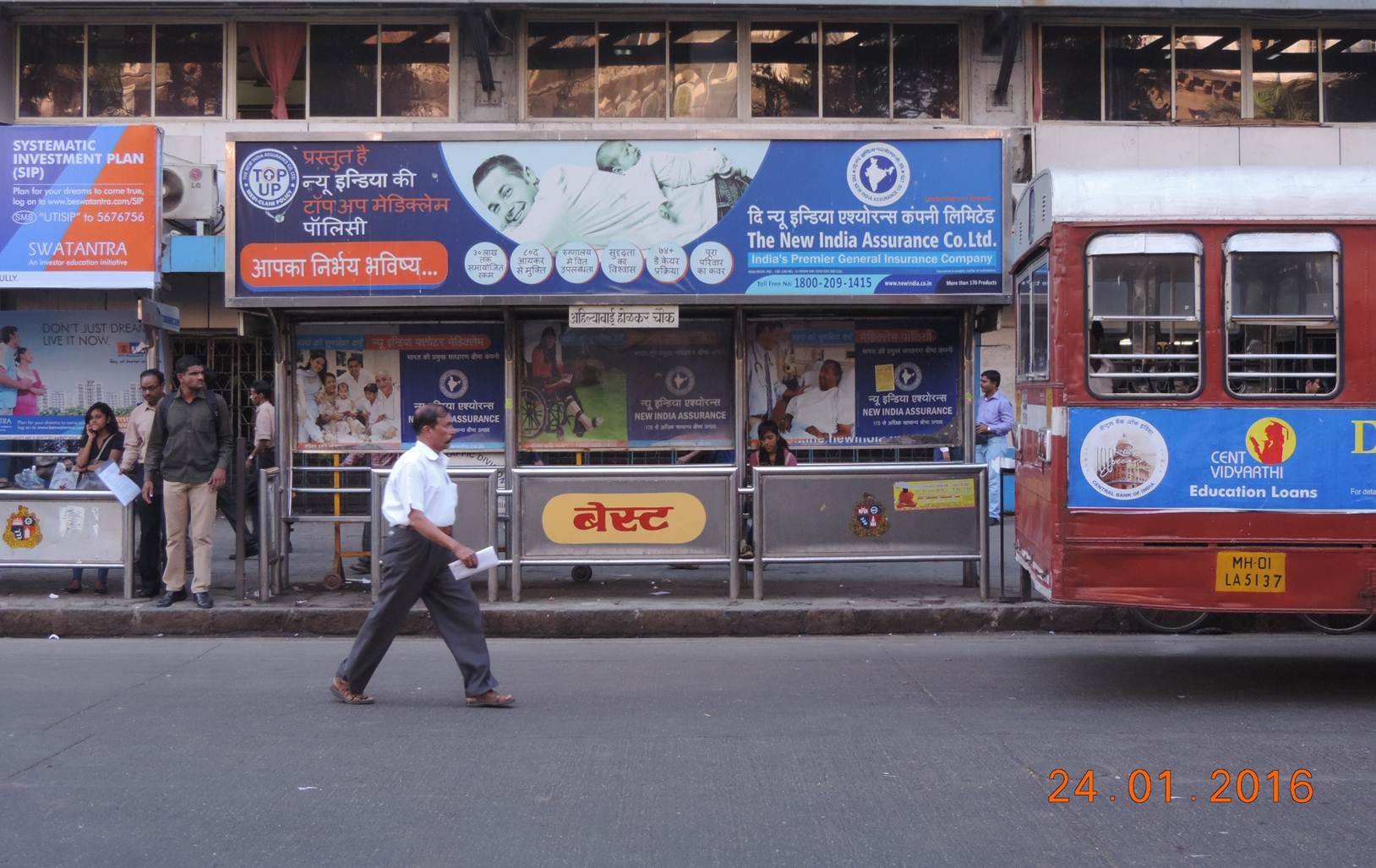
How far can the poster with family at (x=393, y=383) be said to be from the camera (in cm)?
1107

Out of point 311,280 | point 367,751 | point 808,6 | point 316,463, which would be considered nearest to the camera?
point 367,751

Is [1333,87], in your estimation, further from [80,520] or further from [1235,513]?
[80,520]

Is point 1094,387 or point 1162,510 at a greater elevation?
point 1094,387

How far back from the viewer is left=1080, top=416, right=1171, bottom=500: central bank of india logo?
23.6 ft

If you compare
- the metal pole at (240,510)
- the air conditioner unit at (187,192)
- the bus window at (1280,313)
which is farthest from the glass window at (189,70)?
the bus window at (1280,313)

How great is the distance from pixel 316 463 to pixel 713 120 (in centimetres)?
946

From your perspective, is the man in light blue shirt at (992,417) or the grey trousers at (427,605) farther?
the man in light blue shirt at (992,417)

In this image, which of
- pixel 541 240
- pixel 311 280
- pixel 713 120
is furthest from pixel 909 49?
pixel 311 280

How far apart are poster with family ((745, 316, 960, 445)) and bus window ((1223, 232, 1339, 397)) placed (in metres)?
3.95

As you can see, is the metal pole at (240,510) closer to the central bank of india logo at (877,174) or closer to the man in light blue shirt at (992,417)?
the central bank of india logo at (877,174)

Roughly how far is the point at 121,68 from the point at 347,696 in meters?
14.6

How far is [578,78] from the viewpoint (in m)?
18.5

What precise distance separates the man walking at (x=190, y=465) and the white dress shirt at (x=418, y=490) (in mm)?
3652

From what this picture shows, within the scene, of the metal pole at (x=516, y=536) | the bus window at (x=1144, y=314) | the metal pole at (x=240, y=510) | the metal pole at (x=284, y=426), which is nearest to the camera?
the bus window at (x=1144, y=314)
